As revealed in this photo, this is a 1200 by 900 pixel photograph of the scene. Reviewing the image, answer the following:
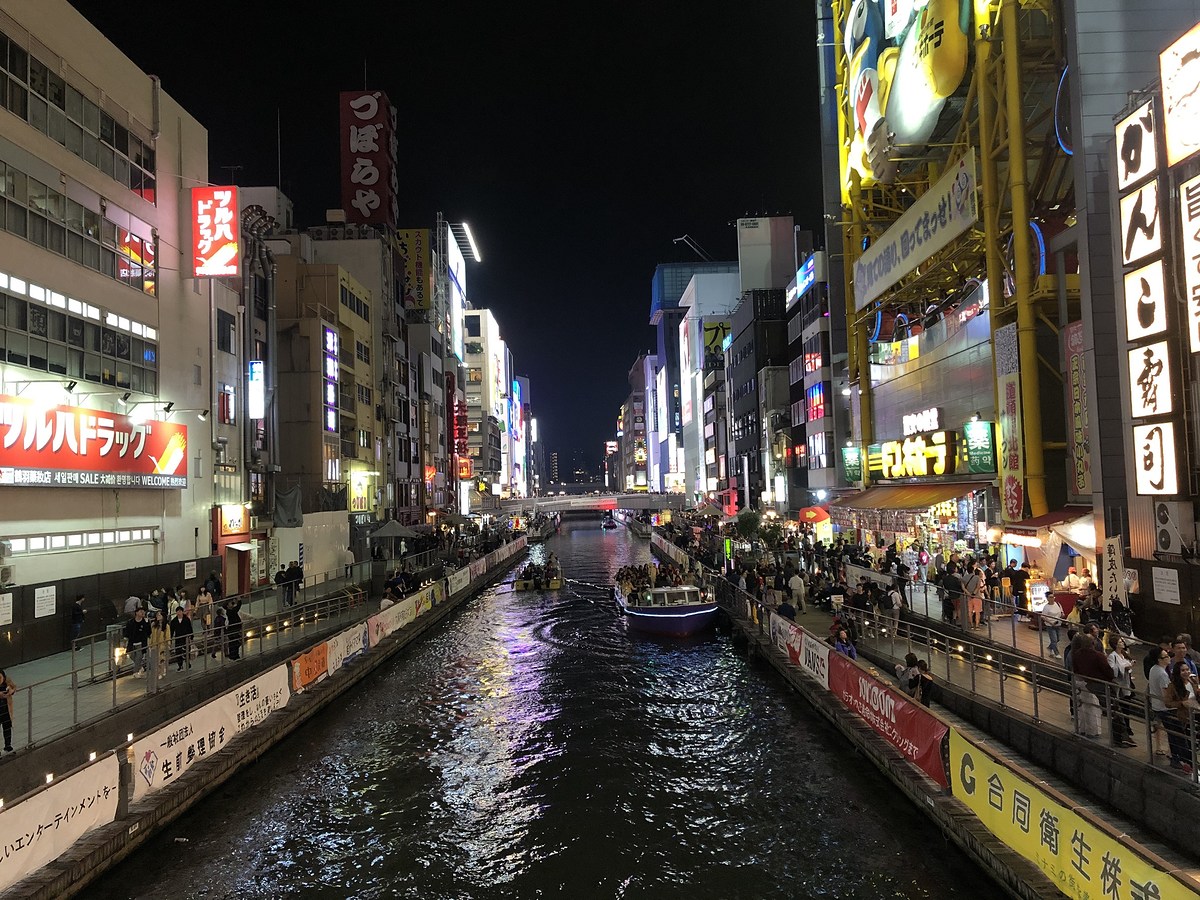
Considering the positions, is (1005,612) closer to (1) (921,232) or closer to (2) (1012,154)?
(2) (1012,154)

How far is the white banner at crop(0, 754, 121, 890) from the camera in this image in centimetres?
972

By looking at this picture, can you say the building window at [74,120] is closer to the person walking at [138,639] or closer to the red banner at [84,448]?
the red banner at [84,448]

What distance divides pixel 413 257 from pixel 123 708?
6772cm

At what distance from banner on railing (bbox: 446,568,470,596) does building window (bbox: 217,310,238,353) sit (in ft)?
48.8

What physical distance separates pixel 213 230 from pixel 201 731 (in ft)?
72.0

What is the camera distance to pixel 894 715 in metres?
14.5

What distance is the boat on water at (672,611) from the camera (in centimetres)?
3097

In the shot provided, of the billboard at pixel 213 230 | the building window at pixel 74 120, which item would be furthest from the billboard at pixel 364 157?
the building window at pixel 74 120

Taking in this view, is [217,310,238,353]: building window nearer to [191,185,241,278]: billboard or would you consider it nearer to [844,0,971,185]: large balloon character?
[191,185,241,278]: billboard

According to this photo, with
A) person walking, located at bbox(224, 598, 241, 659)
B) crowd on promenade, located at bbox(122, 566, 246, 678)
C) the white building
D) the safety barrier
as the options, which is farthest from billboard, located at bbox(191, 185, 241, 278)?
the safety barrier

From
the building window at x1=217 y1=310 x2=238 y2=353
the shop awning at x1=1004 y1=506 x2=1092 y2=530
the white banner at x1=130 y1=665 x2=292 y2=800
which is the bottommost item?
the white banner at x1=130 y1=665 x2=292 y2=800

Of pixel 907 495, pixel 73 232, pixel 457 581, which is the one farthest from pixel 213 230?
pixel 907 495

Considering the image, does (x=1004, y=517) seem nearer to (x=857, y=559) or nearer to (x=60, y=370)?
(x=857, y=559)

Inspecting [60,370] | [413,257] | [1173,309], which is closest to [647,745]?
[1173,309]
